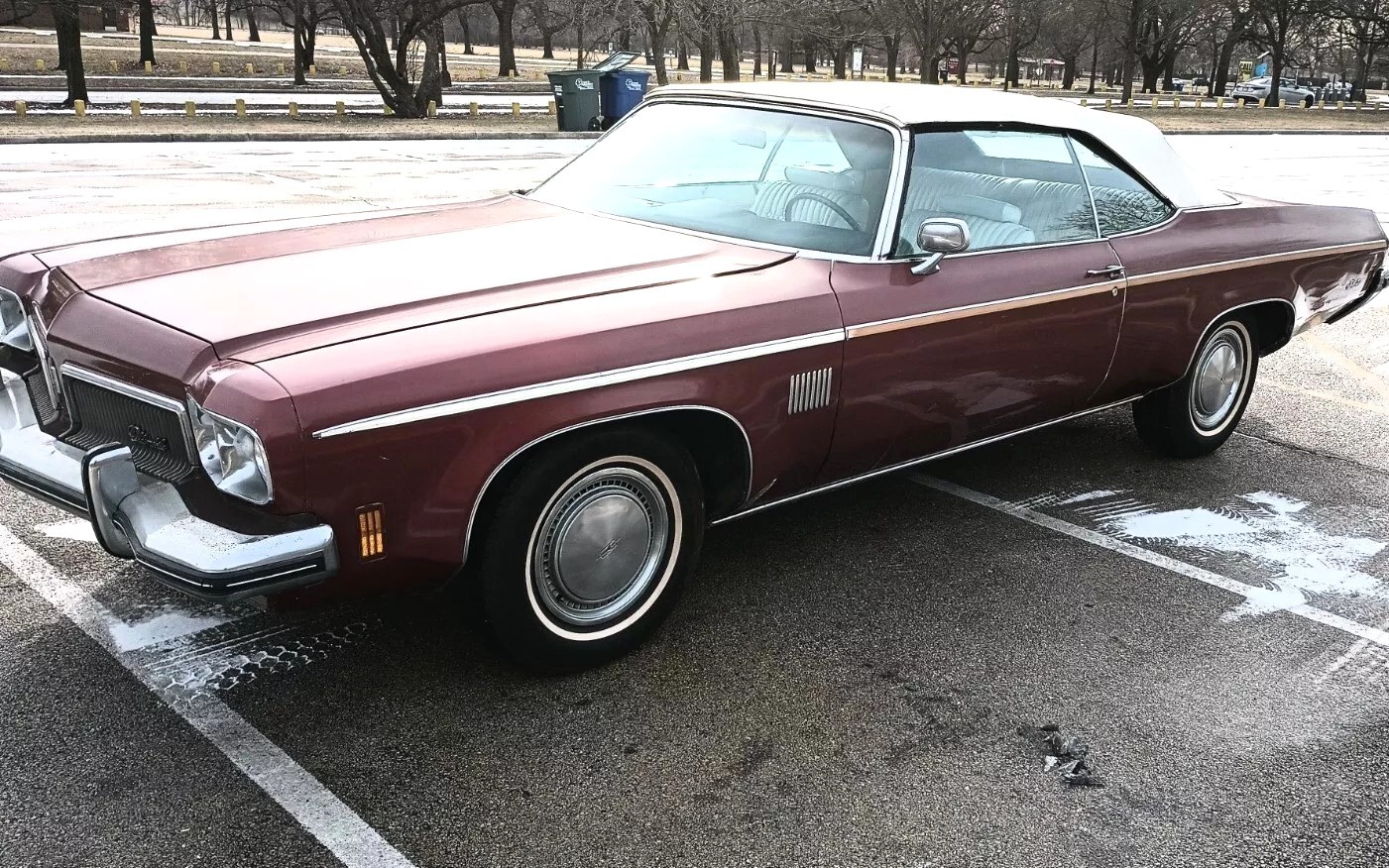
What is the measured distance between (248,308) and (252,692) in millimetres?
1035

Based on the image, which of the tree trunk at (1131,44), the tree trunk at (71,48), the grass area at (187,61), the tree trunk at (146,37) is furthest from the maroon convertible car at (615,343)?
the tree trunk at (1131,44)

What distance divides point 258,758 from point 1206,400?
4.26 metres

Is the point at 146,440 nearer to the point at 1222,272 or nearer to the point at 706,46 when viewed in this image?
the point at 1222,272

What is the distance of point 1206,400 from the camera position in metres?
5.38

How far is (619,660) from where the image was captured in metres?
3.51

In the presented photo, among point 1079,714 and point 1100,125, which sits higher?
point 1100,125

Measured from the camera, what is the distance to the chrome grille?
9.48 feet

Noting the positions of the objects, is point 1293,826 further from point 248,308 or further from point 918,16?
point 918,16

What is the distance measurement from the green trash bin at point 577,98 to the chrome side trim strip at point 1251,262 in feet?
62.3

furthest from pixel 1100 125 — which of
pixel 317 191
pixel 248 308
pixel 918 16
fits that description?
pixel 918 16

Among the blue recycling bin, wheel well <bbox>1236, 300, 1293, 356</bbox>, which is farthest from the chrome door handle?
the blue recycling bin

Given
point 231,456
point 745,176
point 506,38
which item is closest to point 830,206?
point 745,176

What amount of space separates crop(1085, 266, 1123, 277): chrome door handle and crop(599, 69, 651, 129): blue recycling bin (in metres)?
19.7

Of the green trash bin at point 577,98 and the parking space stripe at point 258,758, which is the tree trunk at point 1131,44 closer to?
the green trash bin at point 577,98
